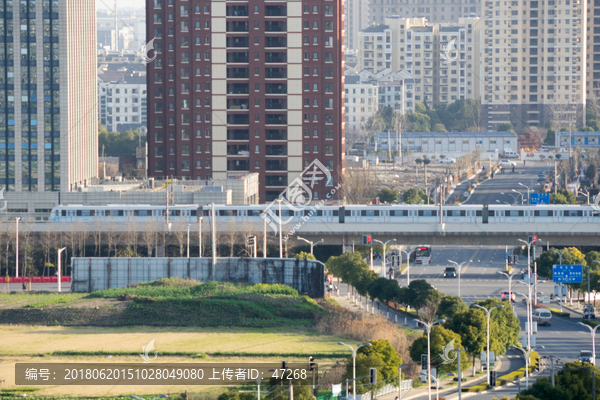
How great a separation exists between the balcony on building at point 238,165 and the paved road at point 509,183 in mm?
23633

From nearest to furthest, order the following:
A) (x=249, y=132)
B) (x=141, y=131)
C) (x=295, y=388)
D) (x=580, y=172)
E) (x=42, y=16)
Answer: (x=295, y=388) < (x=42, y=16) < (x=249, y=132) < (x=580, y=172) < (x=141, y=131)

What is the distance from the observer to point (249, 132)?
96688 mm

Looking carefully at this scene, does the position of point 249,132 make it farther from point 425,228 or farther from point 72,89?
point 425,228

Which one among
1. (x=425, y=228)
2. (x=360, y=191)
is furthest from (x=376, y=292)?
(x=360, y=191)

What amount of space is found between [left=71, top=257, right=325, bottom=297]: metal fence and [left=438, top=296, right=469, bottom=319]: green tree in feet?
36.2

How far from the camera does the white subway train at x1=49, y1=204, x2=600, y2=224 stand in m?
73.6

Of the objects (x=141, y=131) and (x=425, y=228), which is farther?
(x=141, y=131)

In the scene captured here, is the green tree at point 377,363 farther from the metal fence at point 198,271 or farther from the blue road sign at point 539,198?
the blue road sign at point 539,198

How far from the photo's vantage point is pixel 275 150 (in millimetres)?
97125

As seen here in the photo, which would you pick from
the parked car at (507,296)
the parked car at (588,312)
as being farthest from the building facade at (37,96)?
the parked car at (588,312)

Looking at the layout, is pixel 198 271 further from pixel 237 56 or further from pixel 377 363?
pixel 237 56

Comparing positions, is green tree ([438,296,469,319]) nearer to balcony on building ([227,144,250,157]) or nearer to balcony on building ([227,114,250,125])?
balcony on building ([227,144,250,157])

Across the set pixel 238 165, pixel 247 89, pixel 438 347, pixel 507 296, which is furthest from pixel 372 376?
pixel 247 89

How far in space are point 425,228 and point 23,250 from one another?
27753mm
